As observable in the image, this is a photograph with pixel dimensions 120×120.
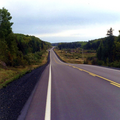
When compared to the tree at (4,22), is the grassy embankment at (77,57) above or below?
below

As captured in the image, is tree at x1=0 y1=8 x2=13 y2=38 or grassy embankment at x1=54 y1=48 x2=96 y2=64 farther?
grassy embankment at x1=54 y1=48 x2=96 y2=64

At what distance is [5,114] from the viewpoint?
172 inches

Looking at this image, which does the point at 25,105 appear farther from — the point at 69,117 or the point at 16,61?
the point at 16,61

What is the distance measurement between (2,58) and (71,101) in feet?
82.9

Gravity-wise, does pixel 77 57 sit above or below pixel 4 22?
below

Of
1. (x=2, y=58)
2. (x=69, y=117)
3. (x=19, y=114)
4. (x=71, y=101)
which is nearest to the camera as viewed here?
(x=69, y=117)

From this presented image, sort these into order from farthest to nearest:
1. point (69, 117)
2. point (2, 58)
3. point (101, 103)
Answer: point (2, 58) < point (101, 103) < point (69, 117)

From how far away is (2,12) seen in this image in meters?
28.1

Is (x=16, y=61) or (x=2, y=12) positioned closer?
(x=2, y=12)

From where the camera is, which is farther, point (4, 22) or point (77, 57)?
point (77, 57)

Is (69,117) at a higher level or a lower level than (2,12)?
lower

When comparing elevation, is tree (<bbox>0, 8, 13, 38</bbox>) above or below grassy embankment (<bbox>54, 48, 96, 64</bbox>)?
above

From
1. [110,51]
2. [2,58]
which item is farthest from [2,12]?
[110,51]

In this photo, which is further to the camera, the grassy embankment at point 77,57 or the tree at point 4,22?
the grassy embankment at point 77,57
